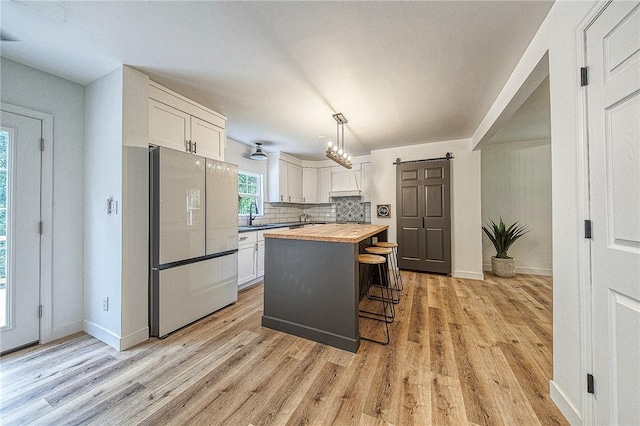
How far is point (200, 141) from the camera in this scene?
2.74 metres

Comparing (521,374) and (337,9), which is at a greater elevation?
(337,9)

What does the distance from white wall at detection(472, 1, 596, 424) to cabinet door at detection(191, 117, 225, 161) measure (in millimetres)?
3110

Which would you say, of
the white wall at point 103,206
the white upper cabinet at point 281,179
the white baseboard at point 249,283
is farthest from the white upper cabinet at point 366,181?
the white wall at point 103,206

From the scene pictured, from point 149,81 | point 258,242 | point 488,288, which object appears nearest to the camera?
point 149,81

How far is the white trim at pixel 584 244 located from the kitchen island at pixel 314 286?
1.28 m

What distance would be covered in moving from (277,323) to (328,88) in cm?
244

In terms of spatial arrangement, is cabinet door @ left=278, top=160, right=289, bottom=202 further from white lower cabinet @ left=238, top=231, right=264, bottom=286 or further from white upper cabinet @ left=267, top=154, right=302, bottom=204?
white lower cabinet @ left=238, top=231, right=264, bottom=286

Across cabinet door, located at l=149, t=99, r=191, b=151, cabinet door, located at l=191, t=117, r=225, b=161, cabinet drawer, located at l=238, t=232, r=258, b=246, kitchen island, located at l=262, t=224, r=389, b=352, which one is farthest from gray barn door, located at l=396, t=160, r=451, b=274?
cabinet door, located at l=149, t=99, r=191, b=151

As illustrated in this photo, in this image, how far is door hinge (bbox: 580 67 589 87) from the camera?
1.13 meters

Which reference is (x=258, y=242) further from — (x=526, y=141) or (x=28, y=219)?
(x=526, y=141)

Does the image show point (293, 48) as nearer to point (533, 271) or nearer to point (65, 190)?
point (65, 190)

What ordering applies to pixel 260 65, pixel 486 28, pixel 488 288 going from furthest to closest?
pixel 488 288 < pixel 260 65 < pixel 486 28

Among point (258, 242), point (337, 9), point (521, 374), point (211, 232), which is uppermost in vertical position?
point (337, 9)

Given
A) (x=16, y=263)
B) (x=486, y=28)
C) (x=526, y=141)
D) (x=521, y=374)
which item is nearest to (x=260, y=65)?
(x=486, y=28)
